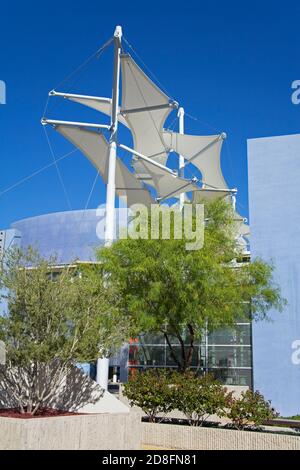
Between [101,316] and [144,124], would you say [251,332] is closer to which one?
[144,124]

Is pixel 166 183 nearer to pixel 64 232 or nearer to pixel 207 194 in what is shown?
pixel 207 194

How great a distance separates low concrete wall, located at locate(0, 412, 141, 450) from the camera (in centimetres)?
873

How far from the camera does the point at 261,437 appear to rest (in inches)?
426

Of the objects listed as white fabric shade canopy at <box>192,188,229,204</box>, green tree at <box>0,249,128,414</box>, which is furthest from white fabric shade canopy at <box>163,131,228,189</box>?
green tree at <box>0,249,128,414</box>

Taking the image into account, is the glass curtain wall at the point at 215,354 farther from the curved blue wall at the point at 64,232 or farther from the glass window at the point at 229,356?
the curved blue wall at the point at 64,232

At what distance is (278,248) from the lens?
926 inches

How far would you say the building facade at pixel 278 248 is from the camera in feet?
73.2

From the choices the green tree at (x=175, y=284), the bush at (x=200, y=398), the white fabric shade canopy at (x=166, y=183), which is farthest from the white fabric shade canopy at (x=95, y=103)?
the bush at (x=200, y=398)

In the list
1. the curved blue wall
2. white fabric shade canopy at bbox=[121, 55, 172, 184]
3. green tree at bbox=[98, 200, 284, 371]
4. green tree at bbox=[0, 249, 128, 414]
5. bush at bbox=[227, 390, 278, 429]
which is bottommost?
bush at bbox=[227, 390, 278, 429]

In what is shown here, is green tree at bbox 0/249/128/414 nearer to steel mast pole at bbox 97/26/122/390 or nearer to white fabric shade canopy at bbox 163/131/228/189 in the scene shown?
steel mast pole at bbox 97/26/122/390

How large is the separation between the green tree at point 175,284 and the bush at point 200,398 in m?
2.89

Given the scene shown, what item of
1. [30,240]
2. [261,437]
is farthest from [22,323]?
[30,240]

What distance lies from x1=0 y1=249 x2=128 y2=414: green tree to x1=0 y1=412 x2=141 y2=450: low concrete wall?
1279 mm

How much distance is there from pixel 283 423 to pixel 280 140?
1291 centimetres
